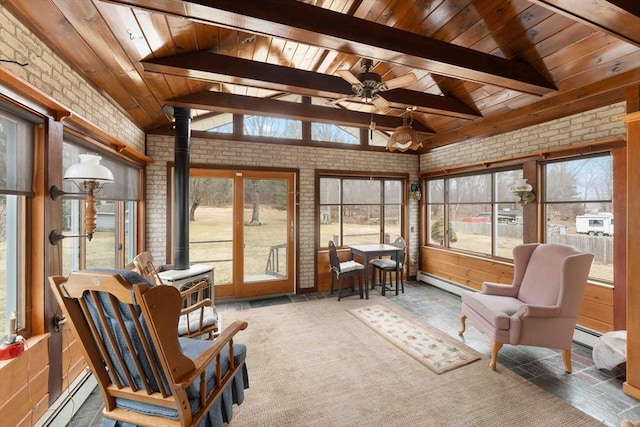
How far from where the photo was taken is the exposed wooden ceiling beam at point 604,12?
65.2 inches

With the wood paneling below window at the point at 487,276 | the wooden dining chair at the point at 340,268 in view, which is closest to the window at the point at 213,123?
the wooden dining chair at the point at 340,268

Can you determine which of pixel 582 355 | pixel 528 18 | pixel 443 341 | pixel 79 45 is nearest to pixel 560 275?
pixel 582 355

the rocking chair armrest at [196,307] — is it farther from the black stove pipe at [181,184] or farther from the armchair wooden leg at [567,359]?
the armchair wooden leg at [567,359]

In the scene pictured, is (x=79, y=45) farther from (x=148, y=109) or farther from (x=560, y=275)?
(x=560, y=275)

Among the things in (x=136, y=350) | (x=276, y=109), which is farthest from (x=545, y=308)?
(x=276, y=109)

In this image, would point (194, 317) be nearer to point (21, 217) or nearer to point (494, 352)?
point (21, 217)

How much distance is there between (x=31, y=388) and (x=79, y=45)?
7.31 ft

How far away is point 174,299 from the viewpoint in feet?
4.33

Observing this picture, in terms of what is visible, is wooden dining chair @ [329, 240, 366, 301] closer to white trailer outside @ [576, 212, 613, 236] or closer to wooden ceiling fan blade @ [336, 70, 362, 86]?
wooden ceiling fan blade @ [336, 70, 362, 86]

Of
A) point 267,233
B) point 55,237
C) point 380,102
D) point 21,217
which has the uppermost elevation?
point 380,102

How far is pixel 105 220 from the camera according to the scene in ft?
10.2

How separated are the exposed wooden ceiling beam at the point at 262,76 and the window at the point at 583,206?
1.74m

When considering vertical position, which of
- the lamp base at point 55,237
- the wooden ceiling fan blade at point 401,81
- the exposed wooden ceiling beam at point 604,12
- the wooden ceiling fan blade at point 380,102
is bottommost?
the lamp base at point 55,237

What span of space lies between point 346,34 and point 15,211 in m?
2.50
